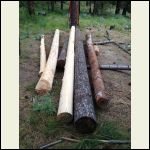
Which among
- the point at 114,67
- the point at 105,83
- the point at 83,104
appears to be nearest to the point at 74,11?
the point at 114,67

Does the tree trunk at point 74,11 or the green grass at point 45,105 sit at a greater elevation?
the green grass at point 45,105

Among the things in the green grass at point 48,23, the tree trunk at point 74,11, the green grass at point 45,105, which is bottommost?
the green grass at point 48,23

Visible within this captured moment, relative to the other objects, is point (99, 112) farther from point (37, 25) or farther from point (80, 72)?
point (37, 25)

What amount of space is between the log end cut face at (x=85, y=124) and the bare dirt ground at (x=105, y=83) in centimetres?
53

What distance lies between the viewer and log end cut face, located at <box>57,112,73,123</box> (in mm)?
5766

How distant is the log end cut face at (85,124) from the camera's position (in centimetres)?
547

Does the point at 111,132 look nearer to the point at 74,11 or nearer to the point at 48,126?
the point at 48,126

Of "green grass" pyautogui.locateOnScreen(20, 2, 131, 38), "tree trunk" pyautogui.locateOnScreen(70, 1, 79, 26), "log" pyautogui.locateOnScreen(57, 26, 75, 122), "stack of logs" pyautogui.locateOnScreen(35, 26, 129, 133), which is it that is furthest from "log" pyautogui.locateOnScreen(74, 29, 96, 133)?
"tree trunk" pyautogui.locateOnScreen(70, 1, 79, 26)

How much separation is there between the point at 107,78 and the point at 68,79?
1600 mm

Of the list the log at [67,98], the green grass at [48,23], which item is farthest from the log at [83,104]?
the green grass at [48,23]

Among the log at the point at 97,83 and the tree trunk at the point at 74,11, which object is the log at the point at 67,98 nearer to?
the log at the point at 97,83

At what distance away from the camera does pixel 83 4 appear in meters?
26.5

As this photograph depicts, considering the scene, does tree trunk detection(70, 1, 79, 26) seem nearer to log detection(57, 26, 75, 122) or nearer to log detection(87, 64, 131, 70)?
log detection(87, 64, 131, 70)

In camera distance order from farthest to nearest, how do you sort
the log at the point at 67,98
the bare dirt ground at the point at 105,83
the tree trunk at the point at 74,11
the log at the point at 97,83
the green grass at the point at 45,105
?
the tree trunk at the point at 74,11
the log at the point at 97,83
the green grass at the point at 45,105
the log at the point at 67,98
the bare dirt ground at the point at 105,83
